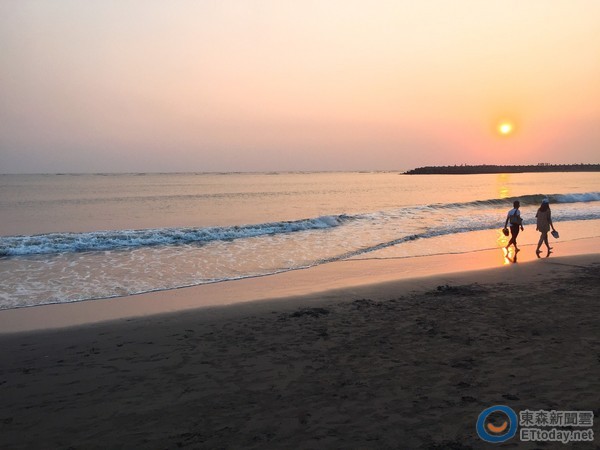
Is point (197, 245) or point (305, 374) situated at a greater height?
point (305, 374)

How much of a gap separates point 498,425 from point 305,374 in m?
2.18

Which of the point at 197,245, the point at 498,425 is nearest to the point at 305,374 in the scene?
the point at 498,425

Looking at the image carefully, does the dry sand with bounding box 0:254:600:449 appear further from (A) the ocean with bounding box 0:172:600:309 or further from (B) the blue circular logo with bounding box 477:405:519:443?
(A) the ocean with bounding box 0:172:600:309

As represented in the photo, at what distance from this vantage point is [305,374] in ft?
17.8

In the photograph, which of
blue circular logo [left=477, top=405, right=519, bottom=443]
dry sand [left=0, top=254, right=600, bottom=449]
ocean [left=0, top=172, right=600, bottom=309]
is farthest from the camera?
ocean [left=0, top=172, right=600, bottom=309]

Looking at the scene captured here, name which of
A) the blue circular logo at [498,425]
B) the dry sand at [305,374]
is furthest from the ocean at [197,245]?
the blue circular logo at [498,425]

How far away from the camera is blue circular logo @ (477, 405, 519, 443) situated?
396 cm

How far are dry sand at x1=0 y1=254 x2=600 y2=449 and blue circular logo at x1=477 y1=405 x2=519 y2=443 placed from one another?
0.08 m

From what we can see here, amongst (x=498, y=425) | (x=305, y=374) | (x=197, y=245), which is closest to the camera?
(x=498, y=425)

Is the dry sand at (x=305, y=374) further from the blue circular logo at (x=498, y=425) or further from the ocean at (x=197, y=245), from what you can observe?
the ocean at (x=197, y=245)

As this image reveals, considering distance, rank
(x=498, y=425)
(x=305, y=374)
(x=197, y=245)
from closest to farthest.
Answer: (x=498, y=425), (x=305, y=374), (x=197, y=245)

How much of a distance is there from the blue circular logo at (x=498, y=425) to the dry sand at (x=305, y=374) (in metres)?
0.08

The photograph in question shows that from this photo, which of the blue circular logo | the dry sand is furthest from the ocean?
the blue circular logo

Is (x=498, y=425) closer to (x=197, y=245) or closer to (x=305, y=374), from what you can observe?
(x=305, y=374)
